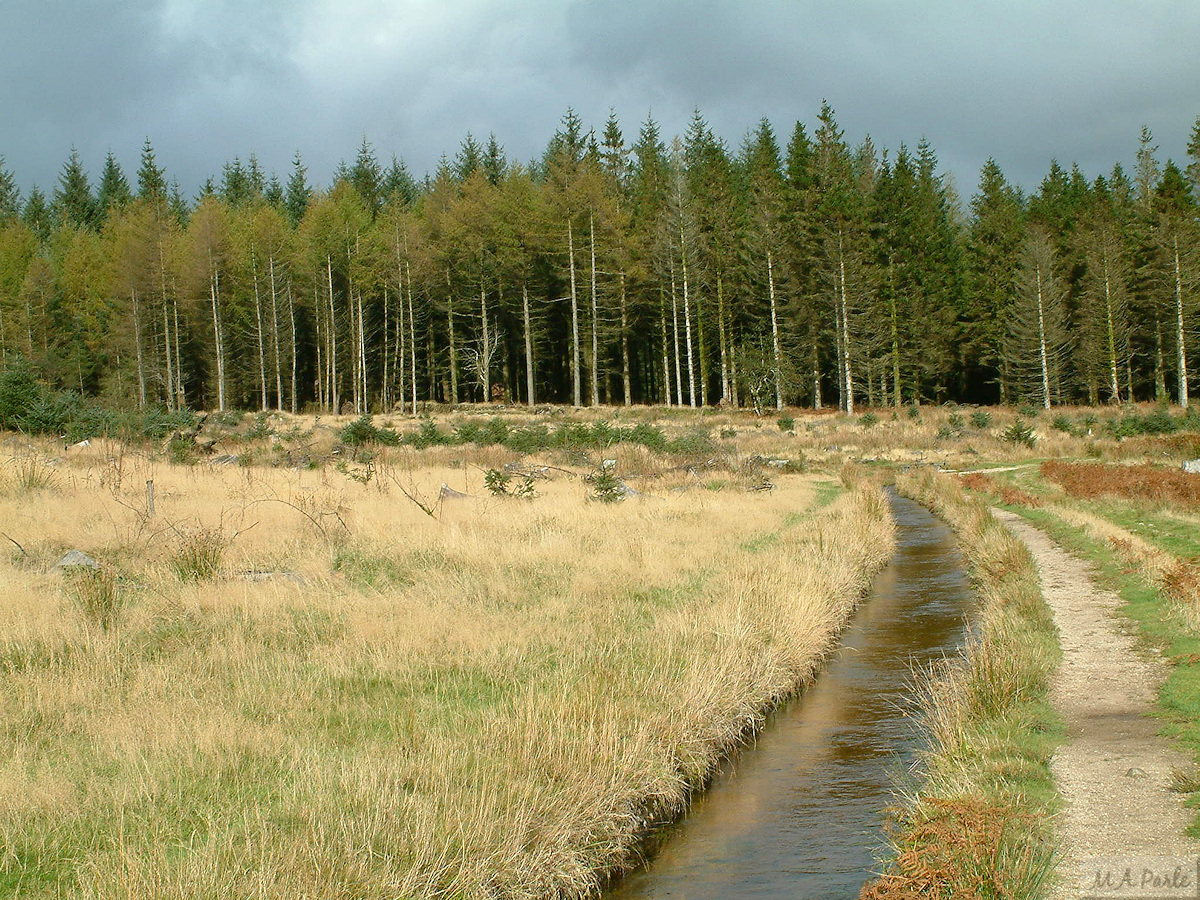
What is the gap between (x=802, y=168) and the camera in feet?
197

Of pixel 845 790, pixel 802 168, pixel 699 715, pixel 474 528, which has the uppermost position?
pixel 802 168

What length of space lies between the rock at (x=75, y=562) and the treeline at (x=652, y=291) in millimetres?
45343

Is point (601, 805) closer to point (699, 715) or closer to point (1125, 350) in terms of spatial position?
point (699, 715)

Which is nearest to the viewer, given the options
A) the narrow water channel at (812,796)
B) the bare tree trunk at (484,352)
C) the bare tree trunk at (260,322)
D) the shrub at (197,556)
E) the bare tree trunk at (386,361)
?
the narrow water channel at (812,796)

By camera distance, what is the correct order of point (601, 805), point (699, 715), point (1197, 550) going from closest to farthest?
point (601, 805) < point (699, 715) < point (1197, 550)

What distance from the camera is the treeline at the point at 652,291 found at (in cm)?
5856

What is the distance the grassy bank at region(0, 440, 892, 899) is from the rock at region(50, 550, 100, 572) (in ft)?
1.20

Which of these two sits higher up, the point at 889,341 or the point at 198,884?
the point at 889,341

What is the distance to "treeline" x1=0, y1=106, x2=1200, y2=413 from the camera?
58.6 metres

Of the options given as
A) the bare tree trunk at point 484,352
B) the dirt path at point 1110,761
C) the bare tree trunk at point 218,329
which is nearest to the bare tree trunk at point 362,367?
the bare tree trunk at point 484,352

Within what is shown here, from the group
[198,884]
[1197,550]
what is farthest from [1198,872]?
[1197,550]

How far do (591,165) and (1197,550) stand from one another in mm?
52747

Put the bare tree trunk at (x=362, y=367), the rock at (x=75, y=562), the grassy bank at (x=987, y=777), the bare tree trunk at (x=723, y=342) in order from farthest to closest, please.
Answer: the bare tree trunk at (x=362, y=367), the bare tree trunk at (x=723, y=342), the rock at (x=75, y=562), the grassy bank at (x=987, y=777)

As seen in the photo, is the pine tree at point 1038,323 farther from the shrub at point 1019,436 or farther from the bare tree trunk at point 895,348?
the shrub at point 1019,436
